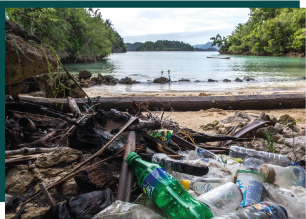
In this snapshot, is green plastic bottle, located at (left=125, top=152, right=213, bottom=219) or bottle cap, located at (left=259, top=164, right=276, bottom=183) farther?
bottle cap, located at (left=259, top=164, right=276, bottom=183)

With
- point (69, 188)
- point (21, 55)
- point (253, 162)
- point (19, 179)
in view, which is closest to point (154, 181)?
point (69, 188)

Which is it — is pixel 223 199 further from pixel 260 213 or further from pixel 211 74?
pixel 211 74

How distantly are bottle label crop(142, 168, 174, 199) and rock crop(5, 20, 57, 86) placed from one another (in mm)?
1860

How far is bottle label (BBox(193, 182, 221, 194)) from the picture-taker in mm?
→ 1533

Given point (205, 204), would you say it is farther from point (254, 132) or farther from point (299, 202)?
point (254, 132)

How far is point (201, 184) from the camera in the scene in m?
1.57

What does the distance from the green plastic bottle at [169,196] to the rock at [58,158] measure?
78 cm

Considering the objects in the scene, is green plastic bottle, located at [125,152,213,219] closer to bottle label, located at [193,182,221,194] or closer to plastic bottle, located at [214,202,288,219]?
plastic bottle, located at [214,202,288,219]

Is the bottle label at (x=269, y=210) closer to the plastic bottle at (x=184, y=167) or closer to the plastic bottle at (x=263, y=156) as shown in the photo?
the plastic bottle at (x=184, y=167)

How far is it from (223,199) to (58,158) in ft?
4.22

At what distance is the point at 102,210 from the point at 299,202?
1220mm

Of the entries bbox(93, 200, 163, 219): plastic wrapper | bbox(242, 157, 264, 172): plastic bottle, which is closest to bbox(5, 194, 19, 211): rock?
bbox(93, 200, 163, 219): plastic wrapper

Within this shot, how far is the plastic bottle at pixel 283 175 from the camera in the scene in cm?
166

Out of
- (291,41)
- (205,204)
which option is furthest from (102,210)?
(291,41)
